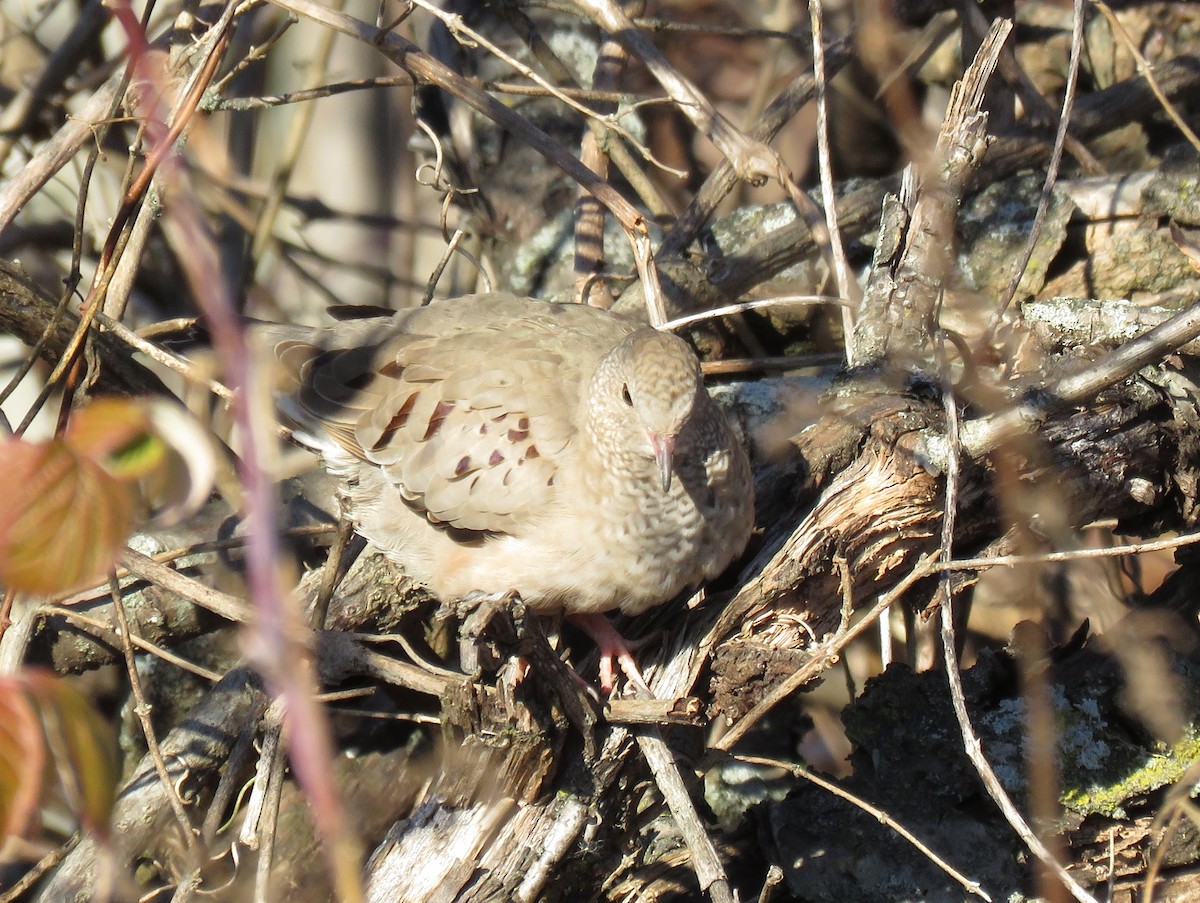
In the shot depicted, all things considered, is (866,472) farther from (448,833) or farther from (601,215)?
(601,215)

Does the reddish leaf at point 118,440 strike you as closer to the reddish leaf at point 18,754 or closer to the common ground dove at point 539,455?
the reddish leaf at point 18,754

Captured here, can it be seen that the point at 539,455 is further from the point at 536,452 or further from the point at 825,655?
the point at 825,655

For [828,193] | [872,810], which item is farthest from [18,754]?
[828,193]

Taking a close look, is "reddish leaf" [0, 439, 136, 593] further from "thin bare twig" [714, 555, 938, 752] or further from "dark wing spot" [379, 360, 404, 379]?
Answer: "dark wing spot" [379, 360, 404, 379]

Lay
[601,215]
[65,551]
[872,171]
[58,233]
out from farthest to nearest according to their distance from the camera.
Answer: [872,171] → [58,233] → [601,215] → [65,551]

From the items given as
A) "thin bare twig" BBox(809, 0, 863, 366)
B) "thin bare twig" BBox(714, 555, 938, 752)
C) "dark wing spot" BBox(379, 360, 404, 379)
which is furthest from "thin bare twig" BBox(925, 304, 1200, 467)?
"dark wing spot" BBox(379, 360, 404, 379)

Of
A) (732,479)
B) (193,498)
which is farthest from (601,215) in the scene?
(193,498)

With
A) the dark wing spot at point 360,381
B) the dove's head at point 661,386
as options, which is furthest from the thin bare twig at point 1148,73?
the dark wing spot at point 360,381
